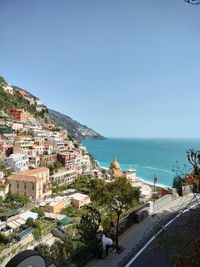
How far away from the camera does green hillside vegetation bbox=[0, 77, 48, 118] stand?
7650 cm

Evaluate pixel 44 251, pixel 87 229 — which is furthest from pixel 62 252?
pixel 87 229

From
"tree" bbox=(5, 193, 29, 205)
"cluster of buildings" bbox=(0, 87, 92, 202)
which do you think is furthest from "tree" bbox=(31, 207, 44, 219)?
"cluster of buildings" bbox=(0, 87, 92, 202)

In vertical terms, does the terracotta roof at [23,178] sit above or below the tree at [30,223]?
above

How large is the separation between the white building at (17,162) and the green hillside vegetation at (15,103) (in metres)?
26.4

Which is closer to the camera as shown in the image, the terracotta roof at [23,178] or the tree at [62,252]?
the tree at [62,252]

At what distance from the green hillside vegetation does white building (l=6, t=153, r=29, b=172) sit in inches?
1041

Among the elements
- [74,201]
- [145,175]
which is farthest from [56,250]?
[145,175]

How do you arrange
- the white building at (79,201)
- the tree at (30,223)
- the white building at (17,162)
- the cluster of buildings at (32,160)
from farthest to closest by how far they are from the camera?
the white building at (17,162), the cluster of buildings at (32,160), the white building at (79,201), the tree at (30,223)

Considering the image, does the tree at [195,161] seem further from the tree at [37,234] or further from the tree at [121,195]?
the tree at [37,234]

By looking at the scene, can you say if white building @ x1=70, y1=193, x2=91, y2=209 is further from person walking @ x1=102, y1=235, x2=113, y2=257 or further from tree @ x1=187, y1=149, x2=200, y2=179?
tree @ x1=187, y1=149, x2=200, y2=179

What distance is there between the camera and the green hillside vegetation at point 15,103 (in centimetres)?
7650

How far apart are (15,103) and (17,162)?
118 ft

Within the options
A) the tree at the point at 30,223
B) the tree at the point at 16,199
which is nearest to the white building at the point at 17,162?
the tree at the point at 16,199

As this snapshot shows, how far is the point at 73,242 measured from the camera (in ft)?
26.0
